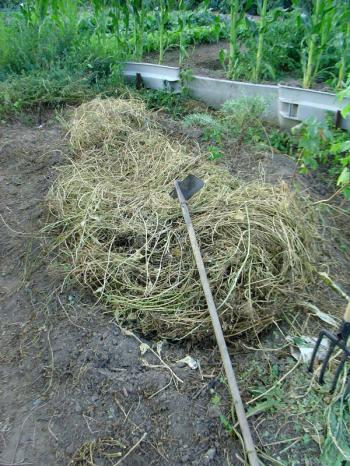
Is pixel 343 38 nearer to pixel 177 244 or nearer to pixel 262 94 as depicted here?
pixel 262 94

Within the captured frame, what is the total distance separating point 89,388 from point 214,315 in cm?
71

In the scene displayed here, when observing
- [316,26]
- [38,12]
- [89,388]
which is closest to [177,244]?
[89,388]

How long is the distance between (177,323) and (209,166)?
1496 millimetres

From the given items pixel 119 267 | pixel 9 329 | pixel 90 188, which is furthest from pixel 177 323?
pixel 90 188

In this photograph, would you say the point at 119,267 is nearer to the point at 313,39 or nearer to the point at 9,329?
the point at 9,329

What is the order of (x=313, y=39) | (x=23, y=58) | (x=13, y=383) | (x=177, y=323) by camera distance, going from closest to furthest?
(x=13, y=383) < (x=177, y=323) < (x=313, y=39) < (x=23, y=58)

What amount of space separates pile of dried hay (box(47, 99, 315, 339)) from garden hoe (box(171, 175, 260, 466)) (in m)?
0.11

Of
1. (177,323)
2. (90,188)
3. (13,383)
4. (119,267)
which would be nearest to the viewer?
(13,383)

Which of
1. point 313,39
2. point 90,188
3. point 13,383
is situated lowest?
point 13,383

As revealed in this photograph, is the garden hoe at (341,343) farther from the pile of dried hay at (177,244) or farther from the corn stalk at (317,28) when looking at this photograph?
the corn stalk at (317,28)

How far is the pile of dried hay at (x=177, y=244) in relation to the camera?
245 cm

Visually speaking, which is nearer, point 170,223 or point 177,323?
point 177,323

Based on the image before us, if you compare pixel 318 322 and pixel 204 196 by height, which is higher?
pixel 204 196

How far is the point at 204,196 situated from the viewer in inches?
120
